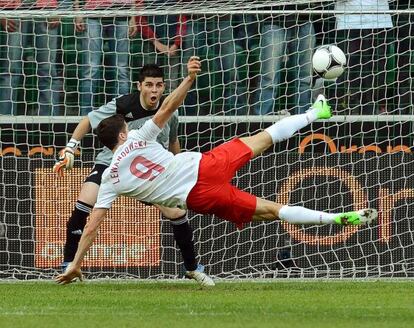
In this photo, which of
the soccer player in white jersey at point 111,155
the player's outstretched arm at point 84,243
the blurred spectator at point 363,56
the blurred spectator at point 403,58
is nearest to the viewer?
the player's outstretched arm at point 84,243

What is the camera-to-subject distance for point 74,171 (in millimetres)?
12789

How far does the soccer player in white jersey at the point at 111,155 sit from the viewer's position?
1127 centimetres

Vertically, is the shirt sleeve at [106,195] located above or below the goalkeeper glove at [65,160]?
below

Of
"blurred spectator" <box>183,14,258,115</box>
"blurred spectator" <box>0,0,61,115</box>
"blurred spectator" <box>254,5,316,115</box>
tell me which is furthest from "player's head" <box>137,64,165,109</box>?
"blurred spectator" <box>0,0,61,115</box>

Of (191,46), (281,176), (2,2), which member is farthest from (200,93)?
(2,2)

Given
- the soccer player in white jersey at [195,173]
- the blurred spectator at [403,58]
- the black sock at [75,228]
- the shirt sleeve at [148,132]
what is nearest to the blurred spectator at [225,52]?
the blurred spectator at [403,58]

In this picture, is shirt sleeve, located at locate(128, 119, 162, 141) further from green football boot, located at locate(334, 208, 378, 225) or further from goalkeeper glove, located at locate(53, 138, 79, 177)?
green football boot, located at locate(334, 208, 378, 225)

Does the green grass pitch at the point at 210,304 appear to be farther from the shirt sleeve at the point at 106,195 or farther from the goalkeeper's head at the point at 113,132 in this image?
the goalkeeper's head at the point at 113,132

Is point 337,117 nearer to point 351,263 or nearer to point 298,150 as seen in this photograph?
point 298,150

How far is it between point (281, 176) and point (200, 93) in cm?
146

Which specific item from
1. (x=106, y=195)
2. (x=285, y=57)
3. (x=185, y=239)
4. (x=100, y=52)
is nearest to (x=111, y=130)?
(x=106, y=195)

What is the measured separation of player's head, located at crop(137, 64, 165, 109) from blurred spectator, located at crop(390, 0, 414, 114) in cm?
318

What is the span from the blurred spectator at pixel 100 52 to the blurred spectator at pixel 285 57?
148 cm

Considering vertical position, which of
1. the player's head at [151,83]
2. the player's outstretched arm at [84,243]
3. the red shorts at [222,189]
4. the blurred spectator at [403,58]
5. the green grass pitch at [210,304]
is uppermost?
the blurred spectator at [403,58]
